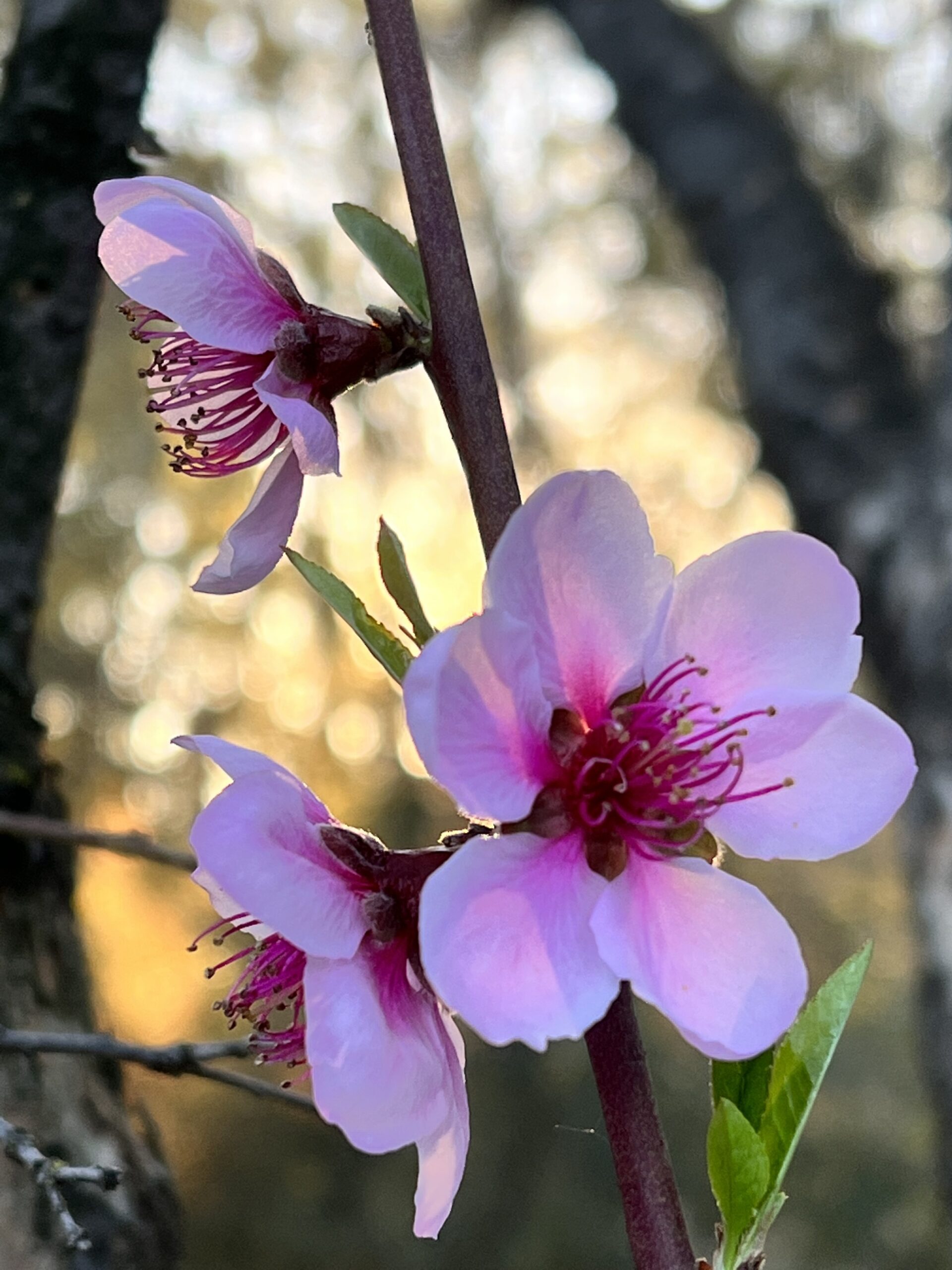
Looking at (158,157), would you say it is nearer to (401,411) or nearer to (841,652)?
(841,652)

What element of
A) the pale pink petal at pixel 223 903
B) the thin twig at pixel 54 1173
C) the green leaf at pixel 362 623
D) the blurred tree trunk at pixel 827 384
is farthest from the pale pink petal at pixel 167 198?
the blurred tree trunk at pixel 827 384

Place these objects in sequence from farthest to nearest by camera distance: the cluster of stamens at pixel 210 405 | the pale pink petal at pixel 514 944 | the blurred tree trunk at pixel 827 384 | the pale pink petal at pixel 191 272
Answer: the blurred tree trunk at pixel 827 384 < the cluster of stamens at pixel 210 405 < the pale pink petal at pixel 191 272 < the pale pink petal at pixel 514 944

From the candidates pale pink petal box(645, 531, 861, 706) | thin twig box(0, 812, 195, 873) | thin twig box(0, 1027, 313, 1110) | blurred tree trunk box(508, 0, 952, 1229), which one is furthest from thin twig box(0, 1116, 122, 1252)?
blurred tree trunk box(508, 0, 952, 1229)

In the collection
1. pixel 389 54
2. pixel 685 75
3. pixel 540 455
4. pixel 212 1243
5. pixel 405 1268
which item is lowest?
pixel 405 1268

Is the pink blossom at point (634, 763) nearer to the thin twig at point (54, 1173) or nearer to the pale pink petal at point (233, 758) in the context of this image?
the pale pink petal at point (233, 758)

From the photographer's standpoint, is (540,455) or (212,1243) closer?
(540,455)

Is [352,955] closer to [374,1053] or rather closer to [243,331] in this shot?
[374,1053]

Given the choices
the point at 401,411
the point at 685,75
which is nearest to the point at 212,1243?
the point at 401,411
